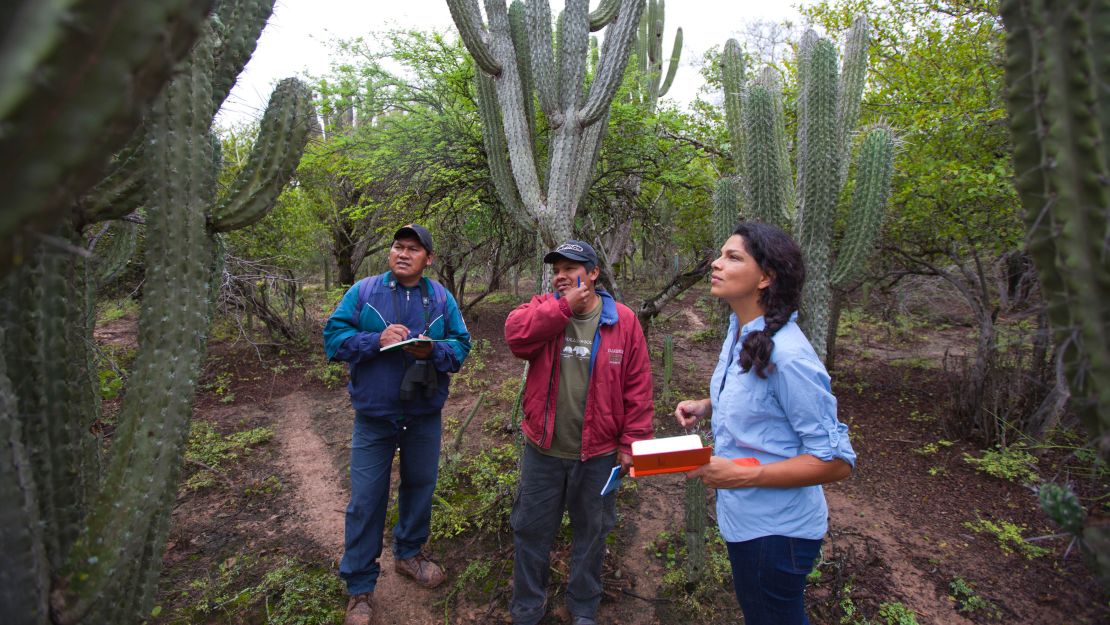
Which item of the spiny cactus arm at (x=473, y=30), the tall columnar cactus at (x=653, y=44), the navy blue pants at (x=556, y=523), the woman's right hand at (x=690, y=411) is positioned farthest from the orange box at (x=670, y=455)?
the tall columnar cactus at (x=653, y=44)

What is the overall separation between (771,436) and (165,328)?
6.86 feet

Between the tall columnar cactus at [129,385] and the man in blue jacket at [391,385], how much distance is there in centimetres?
94

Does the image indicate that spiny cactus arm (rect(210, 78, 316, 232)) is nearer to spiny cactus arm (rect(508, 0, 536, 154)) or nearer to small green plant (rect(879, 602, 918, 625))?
spiny cactus arm (rect(508, 0, 536, 154))

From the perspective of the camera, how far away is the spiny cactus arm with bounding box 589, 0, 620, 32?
16.0 feet

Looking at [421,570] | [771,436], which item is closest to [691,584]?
[421,570]

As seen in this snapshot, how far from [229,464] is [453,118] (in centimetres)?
499

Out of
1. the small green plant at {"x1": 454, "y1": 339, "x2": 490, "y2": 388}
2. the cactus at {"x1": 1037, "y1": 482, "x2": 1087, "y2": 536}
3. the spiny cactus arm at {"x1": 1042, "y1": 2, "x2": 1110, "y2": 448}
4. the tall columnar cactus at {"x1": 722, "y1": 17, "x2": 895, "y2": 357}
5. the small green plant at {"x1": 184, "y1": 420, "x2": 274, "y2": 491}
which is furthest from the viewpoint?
the small green plant at {"x1": 454, "y1": 339, "x2": 490, "y2": 388}

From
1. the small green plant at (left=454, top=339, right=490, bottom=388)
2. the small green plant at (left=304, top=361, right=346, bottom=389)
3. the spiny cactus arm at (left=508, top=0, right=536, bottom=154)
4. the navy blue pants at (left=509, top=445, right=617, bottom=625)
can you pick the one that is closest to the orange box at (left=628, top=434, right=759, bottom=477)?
the navy blue pants at (left=509, top=445, right=617, bottom=625)

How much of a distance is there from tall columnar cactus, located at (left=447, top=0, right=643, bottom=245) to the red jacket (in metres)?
1.96

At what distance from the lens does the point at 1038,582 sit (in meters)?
3.22

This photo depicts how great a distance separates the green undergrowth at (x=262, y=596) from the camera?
278 centimetres

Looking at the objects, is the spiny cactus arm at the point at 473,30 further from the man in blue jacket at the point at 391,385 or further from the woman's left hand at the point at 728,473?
the woman's left hand at the point at 728,473

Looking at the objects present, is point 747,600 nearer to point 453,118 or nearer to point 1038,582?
point 1038,582

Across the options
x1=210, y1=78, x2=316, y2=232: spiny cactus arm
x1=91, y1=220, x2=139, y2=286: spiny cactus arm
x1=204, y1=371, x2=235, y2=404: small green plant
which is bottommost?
x1=204, y1=371, x2=235, y2=404: small green plant
